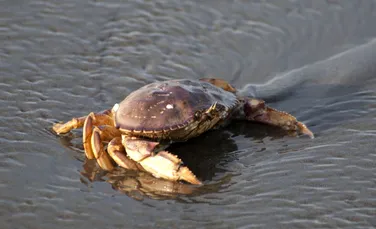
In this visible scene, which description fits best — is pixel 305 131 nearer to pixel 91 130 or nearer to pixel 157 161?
pixel 157 161

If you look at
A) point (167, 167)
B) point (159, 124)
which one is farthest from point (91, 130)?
point (167, 167)

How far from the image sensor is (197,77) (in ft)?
28.6

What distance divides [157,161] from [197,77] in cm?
247

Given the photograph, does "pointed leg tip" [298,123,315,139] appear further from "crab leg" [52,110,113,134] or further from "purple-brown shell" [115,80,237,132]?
"crab leg" [52,110,113,134]

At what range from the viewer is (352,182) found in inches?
246

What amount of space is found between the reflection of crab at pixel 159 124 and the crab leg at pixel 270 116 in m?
0.01

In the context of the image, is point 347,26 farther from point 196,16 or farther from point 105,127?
point 105,127

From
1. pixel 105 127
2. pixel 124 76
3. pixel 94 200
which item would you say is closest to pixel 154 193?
pixel 94 200

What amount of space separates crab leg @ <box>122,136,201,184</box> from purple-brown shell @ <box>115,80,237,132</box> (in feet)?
0.50

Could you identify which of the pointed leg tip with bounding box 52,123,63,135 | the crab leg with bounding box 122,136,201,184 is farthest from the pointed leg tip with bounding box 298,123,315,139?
the pointed leg tip with bounding box 52,123,63,135

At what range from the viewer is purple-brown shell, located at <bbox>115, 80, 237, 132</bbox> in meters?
6.62

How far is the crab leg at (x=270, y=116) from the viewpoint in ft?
23.6

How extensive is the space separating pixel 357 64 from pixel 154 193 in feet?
11.6

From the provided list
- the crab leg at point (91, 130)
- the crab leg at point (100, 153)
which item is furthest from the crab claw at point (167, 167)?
the crab leg at point (91, 130)
